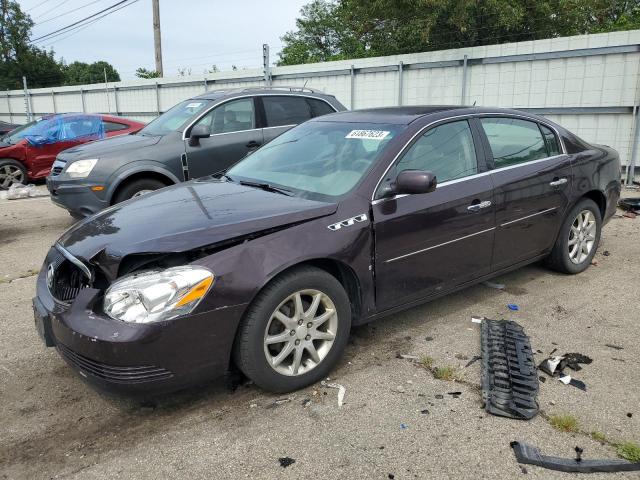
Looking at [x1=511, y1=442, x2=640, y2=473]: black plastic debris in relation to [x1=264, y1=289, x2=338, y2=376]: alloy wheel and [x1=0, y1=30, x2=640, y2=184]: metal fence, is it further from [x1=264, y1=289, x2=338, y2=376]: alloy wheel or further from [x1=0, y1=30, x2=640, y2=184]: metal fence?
[x1=0, y1=30, x2=640, y2=184]: metal fence

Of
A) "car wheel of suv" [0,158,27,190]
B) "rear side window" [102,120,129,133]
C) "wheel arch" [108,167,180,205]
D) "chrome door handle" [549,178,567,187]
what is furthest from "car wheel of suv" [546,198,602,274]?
"car wheel of suv" [0,158,27,190]

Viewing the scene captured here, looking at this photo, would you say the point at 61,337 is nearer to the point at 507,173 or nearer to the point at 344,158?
the point at 344,158

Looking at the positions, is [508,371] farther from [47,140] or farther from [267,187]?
[47,140]

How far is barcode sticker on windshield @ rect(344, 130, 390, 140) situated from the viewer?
3.75 m

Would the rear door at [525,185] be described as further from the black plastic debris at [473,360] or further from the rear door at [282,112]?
the rear door at [282,112]

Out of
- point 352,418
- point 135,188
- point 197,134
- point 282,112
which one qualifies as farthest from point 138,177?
point 352,418

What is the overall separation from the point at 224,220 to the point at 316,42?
46094mm

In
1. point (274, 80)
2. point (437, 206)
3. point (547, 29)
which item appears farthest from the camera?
point (547, 29)

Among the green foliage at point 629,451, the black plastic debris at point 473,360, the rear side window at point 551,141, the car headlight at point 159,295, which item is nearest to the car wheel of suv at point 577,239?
the rear side window at point 551,141

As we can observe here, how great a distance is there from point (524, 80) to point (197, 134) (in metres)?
6.72

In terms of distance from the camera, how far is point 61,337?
2818 mm

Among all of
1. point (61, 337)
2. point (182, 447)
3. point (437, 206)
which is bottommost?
point (182, 447)

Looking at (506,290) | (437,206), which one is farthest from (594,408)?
(506,290)

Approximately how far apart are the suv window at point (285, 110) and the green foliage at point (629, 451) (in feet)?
19.3
